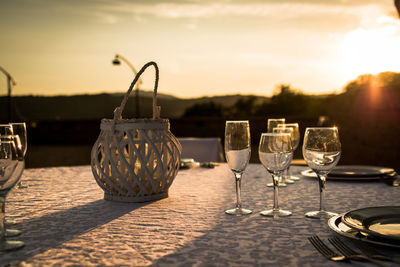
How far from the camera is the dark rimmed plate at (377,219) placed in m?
0.96

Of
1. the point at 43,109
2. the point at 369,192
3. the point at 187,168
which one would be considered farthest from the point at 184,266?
Result: the point at 43,109

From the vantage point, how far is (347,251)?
0.83 meters

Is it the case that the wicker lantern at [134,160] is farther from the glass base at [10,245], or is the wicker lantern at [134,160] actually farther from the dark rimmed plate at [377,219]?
the dark rimmed plate at [377,219]

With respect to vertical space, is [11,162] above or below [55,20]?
below

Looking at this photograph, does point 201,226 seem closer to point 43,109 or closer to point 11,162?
point 11,162

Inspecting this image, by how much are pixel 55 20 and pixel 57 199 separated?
11498 millimetres

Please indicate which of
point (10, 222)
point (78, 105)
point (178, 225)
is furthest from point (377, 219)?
point (78, 105)

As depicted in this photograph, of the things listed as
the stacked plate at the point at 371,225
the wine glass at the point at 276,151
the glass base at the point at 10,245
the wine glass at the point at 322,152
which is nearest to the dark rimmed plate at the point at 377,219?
the stacked plate at the point at 371,225

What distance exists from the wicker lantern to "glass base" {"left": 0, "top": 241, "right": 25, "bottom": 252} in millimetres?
459

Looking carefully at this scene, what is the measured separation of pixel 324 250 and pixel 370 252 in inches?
3.6

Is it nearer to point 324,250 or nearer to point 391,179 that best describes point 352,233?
point 324,250

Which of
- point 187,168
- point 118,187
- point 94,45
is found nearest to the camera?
point 118,187

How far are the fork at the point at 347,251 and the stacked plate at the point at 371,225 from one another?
0.08 ft

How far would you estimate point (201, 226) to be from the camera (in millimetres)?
1078
